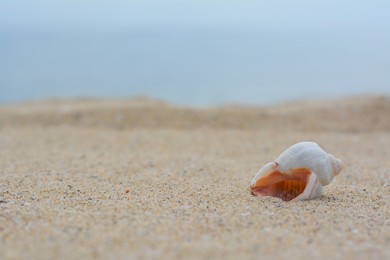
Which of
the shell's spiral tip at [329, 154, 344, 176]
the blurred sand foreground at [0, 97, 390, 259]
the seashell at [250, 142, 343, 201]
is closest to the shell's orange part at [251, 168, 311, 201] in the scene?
the seashell at [250, 142, 343, 201]

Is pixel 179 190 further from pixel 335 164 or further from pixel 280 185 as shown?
pixel 335 164

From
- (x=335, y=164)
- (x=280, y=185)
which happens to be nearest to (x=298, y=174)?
(x=280, y=185)

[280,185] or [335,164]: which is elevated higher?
[335,164]

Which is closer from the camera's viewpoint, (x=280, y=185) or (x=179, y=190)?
Answer: (x=280, y=185)

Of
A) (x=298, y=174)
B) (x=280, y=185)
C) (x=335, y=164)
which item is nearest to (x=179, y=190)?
(x=280, y=185)

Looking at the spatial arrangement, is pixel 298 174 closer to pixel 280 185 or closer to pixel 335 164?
pixel 280 185
